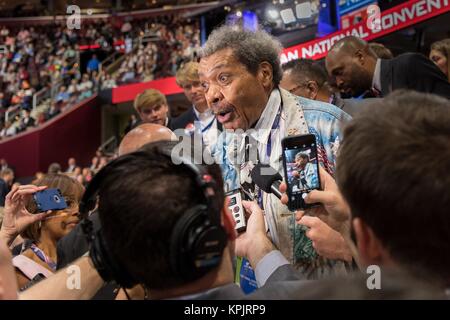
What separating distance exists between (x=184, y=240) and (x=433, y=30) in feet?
21.7

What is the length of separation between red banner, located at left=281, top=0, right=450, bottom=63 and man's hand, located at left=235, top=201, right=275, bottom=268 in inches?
184

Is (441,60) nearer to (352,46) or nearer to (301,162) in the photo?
(352,46)

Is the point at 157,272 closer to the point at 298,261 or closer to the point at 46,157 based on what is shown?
the point at 298,261

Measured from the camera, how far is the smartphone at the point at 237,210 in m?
Result: 1.52

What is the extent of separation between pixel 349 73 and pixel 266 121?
1501 mm

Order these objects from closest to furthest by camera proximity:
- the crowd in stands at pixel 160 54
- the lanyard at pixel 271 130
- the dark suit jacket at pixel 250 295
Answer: the dark suit jacket at pixel 250 295, the lanyard at pixel 271 130, the crowd in stands at pixel 160 54

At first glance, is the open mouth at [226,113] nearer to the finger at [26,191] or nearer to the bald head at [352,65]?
the finger at [26,191]

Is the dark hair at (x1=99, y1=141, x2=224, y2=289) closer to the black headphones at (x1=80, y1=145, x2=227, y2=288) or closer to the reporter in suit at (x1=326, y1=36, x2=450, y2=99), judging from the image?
the black headphones at (x1=80, y1=145, x2=227, y2=288)

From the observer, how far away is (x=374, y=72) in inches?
124

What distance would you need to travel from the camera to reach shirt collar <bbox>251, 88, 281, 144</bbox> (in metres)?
1.90

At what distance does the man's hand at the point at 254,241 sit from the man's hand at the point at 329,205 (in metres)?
0.11

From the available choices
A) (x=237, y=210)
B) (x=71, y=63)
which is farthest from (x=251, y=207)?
(x=71, y=63)

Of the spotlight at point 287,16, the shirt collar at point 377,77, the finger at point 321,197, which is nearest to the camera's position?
the finger at point 321,197

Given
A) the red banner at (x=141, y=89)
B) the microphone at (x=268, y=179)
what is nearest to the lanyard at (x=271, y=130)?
the microphone at (x=268, y=179)
